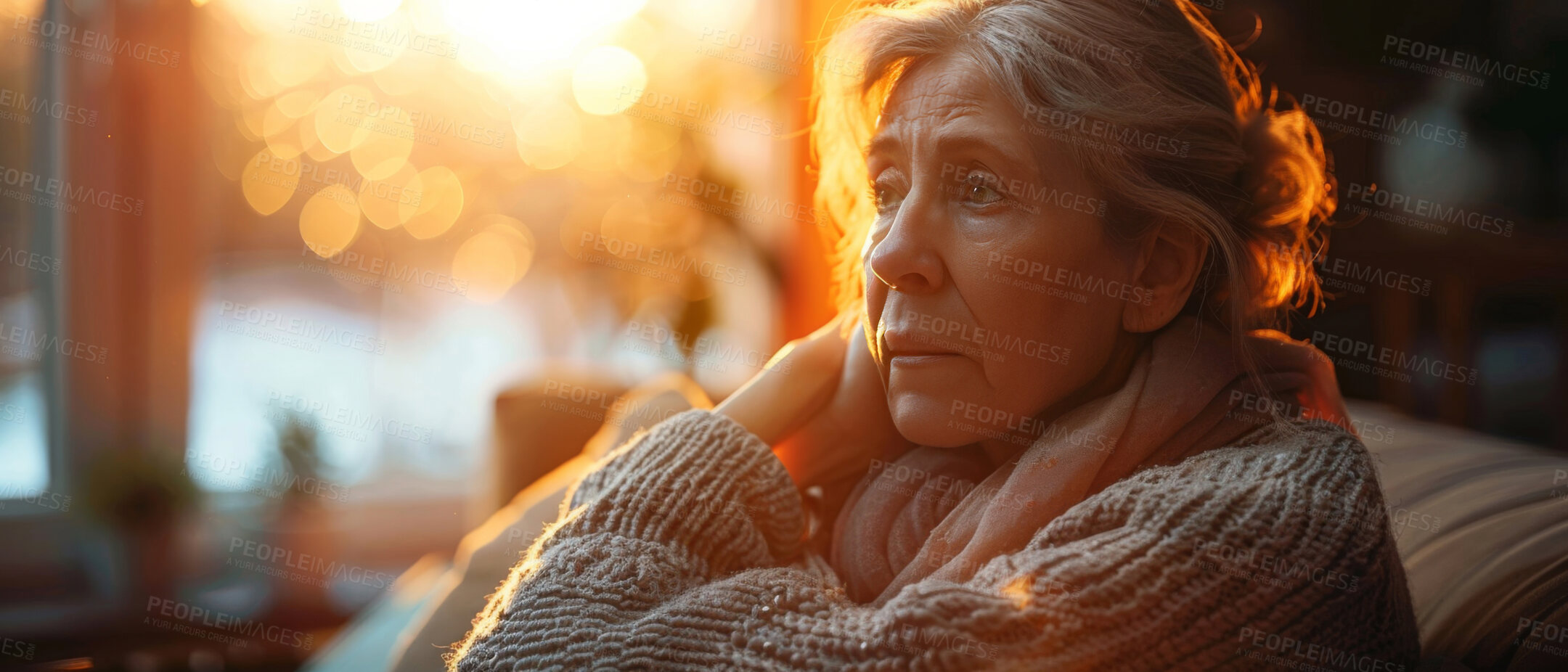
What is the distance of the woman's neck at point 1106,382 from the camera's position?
89 centimetres

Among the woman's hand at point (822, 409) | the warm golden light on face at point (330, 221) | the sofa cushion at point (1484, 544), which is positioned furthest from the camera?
the warm golden light on face at point (330, 221)

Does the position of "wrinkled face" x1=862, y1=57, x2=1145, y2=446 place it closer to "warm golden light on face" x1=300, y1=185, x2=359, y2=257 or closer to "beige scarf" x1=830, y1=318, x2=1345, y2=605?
"beige scarf" x1=830, y1=318, x2=1345, y2=605

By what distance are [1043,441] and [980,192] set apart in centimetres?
25

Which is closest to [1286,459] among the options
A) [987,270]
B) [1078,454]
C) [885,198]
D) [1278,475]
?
[1278,475]

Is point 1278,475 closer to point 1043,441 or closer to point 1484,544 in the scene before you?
point 1043,441

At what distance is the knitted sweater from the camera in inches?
26.5

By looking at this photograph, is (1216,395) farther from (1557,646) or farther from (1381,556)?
(1557,646)

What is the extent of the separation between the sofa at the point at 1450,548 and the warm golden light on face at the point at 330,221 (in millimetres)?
1939

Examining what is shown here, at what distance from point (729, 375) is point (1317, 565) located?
2129 millimetres

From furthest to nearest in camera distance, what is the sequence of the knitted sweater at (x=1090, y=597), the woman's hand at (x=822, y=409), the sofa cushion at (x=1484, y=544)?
the woman's hand at (x=822, y=409) → the sofa cushion at (x=1484, y=544) → the knitted sweater at (x=1090, y=597)

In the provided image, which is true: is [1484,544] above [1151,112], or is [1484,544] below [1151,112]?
below

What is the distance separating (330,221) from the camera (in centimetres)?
317

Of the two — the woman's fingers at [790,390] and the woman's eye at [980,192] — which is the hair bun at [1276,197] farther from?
the woman's fingers at [790,390]

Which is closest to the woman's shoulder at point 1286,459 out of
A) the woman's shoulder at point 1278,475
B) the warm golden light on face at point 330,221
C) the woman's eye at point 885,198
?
the woman's shoulder at point 1278,475
